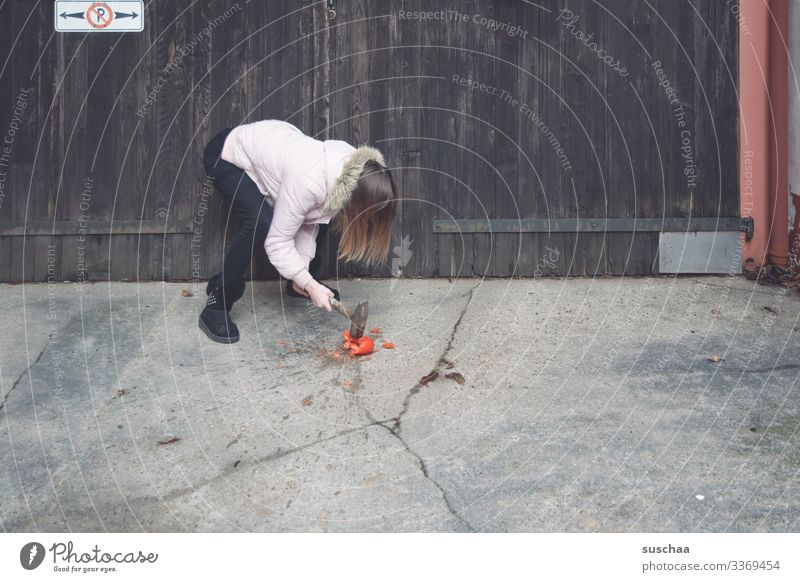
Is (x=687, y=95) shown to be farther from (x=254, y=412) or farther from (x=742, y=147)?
(x=254, y=412)

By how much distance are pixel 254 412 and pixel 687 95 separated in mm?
3514

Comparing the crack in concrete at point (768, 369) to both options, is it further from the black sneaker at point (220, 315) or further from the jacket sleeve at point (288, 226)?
the black sneaker at point (220, 315)

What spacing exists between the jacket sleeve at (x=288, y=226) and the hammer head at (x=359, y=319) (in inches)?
11.6

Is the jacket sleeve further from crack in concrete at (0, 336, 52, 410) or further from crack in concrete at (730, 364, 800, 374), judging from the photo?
crack in concrete at (730, 364, 800, 374)

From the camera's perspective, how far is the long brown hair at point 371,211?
3.38m

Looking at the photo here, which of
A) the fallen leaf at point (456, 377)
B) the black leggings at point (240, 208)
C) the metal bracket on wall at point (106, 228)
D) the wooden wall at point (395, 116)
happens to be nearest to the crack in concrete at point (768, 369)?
the fallen leaf at point (456, 377)

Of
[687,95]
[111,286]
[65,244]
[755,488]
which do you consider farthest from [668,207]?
[65,244]

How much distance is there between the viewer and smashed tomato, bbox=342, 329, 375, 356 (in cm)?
366

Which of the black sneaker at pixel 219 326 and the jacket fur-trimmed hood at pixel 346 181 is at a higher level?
the jacket fur-trimmed hood at pixel 346 181

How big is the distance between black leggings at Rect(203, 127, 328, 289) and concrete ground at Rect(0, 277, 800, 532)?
0.42m

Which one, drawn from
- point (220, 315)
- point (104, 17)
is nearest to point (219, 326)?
point (220, 315)

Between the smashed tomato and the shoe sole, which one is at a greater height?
the smashed tomato

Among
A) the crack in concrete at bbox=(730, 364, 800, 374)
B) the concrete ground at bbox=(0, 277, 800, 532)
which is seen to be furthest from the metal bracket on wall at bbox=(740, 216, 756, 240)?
the crack in concrete at bbox=(730, 364, 800, 374)

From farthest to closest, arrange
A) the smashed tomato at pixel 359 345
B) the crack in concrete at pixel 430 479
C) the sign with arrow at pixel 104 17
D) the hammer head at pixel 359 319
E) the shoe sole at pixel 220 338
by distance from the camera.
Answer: the sign with arrow at pixel 104 17, the shoe sole at pixel 220 338, the smashed tomato at pixel 359 345, the hammer head at pixel 359 319, the crack in concrete at pixel 430 479
